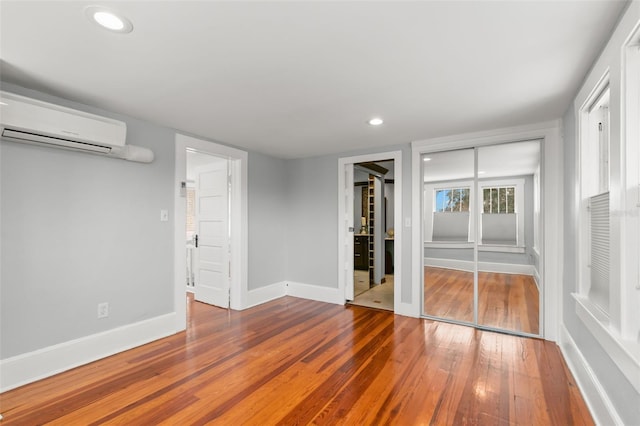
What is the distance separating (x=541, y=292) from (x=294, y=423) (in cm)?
298

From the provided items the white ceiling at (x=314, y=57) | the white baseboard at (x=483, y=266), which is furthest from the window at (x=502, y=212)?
the white ceiling at (x=314, y=57)

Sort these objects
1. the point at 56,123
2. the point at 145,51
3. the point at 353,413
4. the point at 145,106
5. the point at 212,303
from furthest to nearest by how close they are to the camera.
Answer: the point at 212,303, the point at 145,106, the point at 56,123, the point at 353,413, the point at 145,51

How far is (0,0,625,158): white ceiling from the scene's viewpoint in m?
1.48

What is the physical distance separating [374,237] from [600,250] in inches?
146

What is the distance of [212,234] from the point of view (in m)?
4.57

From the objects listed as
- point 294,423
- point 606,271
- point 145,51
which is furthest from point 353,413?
point 145,51

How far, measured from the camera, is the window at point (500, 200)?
3545 mm

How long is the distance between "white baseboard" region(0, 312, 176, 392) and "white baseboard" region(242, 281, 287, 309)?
1200 mm

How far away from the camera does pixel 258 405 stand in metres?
2.09

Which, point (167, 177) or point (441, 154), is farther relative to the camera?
point (441, 154)

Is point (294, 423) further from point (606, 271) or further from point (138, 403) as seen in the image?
point (606, 271)

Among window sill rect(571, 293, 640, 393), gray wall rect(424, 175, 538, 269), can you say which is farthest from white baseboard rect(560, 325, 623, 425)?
gray wall rect(424, 175, 538, 269)

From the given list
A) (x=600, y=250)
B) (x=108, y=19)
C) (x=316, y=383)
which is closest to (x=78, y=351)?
(x=316, y=383)

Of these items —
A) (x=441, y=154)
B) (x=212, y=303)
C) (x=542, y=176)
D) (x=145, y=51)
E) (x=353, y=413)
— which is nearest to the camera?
(x=145, y=51)
